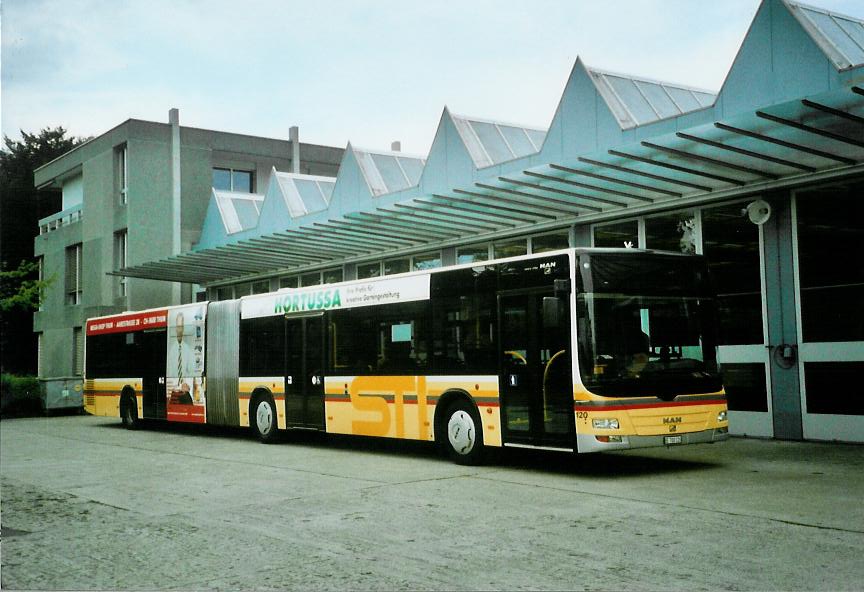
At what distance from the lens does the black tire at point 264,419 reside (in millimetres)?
17844

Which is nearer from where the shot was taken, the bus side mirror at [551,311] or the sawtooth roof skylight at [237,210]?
the bus side mirror at [551,311]

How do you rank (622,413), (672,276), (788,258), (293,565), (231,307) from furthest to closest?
(231,307), (788,258), (672,276), (622,413), (293,565)

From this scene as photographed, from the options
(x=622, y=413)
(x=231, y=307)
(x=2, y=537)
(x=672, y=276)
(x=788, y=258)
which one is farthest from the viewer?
(x=231, y=307)

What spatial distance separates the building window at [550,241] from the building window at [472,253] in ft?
5.95

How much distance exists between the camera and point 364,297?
611 inches

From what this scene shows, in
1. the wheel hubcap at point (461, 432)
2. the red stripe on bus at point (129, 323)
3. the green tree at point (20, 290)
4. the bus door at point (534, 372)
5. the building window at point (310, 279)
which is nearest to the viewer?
the bus door at point (534, 372)

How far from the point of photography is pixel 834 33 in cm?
1393

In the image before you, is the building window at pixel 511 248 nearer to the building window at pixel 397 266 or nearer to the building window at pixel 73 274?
the building window at pixel 397 266

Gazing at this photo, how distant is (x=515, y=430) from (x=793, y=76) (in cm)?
700

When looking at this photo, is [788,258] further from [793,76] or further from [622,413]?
[622,413]

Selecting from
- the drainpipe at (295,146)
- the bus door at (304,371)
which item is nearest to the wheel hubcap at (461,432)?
the bus door at (304,371)

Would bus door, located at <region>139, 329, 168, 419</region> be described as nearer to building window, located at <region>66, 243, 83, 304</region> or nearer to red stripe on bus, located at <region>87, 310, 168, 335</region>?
red stripe on bus, located at <region>87, 310, 168, 335</region>

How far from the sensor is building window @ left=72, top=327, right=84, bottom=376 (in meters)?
38.7

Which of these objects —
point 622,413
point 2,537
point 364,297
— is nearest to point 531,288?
point 622,413
